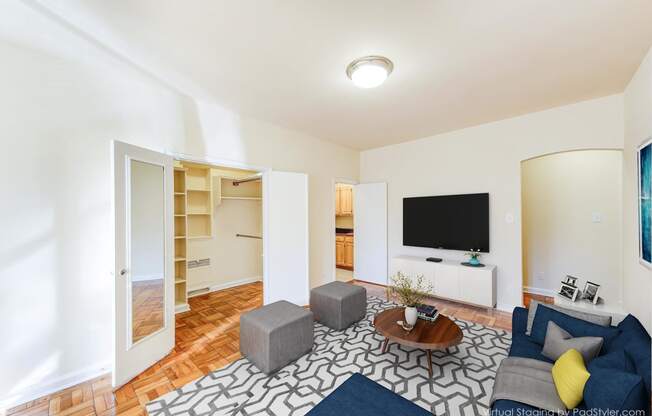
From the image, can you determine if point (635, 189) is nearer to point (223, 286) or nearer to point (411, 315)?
point (411, 315)

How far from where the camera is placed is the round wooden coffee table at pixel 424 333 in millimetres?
2099

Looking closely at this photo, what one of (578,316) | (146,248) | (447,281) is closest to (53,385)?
(146,248)

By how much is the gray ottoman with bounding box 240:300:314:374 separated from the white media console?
229 cm

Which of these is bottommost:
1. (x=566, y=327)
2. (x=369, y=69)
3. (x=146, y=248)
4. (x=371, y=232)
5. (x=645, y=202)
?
(x=566, y=327)

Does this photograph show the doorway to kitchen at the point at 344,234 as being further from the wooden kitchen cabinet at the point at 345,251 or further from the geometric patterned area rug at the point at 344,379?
the geometric patterned area rug at the point at 344,379

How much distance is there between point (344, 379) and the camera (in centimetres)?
218

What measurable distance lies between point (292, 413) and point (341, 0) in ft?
9.10

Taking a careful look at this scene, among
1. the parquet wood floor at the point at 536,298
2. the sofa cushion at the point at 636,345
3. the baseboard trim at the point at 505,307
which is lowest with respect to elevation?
the parquet wood floor at the point at 536,298

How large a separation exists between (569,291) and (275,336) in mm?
3030

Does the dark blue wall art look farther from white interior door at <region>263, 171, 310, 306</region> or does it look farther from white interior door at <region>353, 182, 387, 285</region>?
white interior door at <region>263, 171, 310, 306</region>

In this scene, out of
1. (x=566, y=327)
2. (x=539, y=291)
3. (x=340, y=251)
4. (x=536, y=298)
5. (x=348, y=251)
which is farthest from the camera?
(x=340, y=251)

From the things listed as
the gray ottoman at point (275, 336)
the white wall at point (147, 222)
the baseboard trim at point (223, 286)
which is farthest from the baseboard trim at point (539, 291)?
the white wall at point (147, 222)

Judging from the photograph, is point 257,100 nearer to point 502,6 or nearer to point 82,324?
point 502,6

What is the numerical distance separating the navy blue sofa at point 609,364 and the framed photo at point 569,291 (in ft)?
2.50
